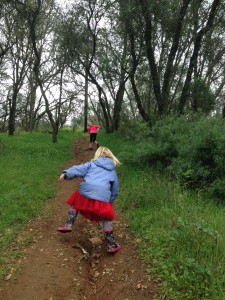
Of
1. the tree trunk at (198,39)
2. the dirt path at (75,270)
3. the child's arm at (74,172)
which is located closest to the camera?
the dirt path at (75,270)

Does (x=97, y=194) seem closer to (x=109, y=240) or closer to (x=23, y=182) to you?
(x=109, y=240)

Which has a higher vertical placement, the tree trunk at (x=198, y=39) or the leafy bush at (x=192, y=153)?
the tree trunk at (x=198, y=39)

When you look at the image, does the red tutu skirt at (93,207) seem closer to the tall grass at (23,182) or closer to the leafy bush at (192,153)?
the tall grass at (23,182)

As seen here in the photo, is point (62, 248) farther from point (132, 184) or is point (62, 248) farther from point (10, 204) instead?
point (132, 184)

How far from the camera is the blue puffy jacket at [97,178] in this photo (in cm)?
591

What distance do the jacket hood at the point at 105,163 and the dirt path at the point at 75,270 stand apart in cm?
151

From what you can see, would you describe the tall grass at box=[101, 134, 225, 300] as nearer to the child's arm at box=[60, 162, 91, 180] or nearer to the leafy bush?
the leafy bush

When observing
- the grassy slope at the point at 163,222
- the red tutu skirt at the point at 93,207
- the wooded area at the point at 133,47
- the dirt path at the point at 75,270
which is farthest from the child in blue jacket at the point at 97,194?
the wooded area at the point at 133,47

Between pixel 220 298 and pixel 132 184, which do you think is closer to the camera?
pixel 220 298

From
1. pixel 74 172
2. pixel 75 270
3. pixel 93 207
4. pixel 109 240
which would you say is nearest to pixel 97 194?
pixel 93 207

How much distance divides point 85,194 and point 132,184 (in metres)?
3.95

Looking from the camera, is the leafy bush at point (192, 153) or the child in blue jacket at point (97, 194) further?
the leafy bush at point (192, 153)

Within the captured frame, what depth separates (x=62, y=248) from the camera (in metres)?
6.07

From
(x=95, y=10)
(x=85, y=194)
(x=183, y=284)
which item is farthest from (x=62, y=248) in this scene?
(x=95, y=10)
